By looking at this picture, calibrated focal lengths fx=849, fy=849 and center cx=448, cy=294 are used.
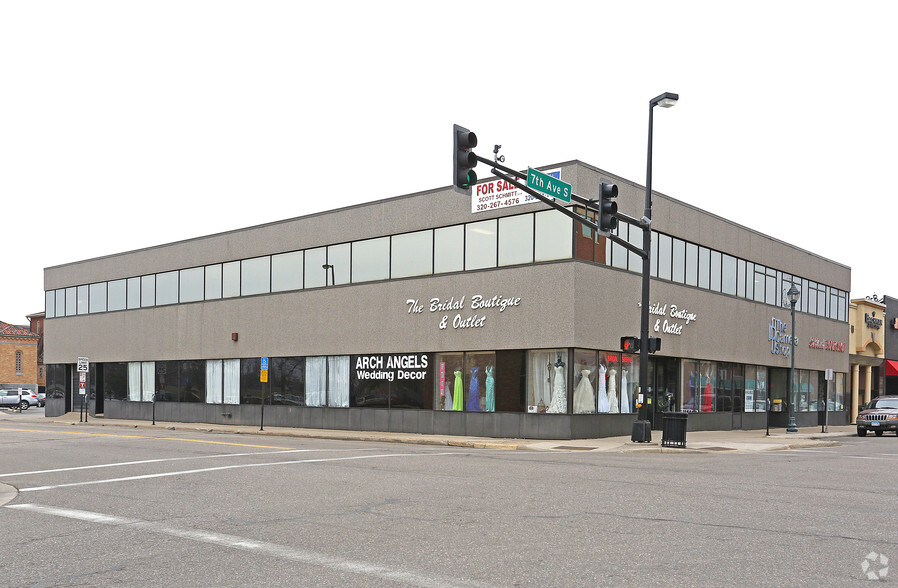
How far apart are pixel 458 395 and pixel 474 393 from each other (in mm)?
743

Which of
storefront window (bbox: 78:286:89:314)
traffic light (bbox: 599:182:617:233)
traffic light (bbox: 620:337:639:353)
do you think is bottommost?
traffic light (bbox: 620:337:639:353)

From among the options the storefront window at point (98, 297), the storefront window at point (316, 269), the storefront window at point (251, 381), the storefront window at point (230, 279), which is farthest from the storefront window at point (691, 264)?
the storefront window at point (98, 297)

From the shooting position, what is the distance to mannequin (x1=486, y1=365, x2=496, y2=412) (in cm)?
2867

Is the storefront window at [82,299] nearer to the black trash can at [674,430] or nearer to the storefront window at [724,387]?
the storefront window at [724,387]

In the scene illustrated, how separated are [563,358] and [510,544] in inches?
737

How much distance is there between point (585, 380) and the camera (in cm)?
2736

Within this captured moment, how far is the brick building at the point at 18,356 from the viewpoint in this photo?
309 ft

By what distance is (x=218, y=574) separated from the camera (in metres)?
7.32

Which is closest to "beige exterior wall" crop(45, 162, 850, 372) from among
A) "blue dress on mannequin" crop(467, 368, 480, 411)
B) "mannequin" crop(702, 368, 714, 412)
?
"mannequin" crop(702, 368, 714, 412)

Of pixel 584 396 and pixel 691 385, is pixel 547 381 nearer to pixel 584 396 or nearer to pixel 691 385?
pixel 584 396

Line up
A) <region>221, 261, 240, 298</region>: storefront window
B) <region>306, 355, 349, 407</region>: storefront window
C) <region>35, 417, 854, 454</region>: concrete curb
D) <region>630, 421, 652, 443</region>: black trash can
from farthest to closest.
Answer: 1. <region>221, 261, 240, 298</region>: storefront window
2. <region>306, 355, 349, 407</region>: storefront window
3. <region>630, 421, 652, 443</region>: black trash can
4. <region>35, 417, 854, 454</region>: concrete curb

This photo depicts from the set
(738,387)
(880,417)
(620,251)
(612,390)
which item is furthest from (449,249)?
(880,417)

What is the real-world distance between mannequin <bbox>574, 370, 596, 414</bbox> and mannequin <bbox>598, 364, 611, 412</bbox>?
365mm

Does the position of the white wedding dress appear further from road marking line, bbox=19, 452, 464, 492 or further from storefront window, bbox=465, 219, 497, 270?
road marking line, bbox=19, 452, 464, 492
